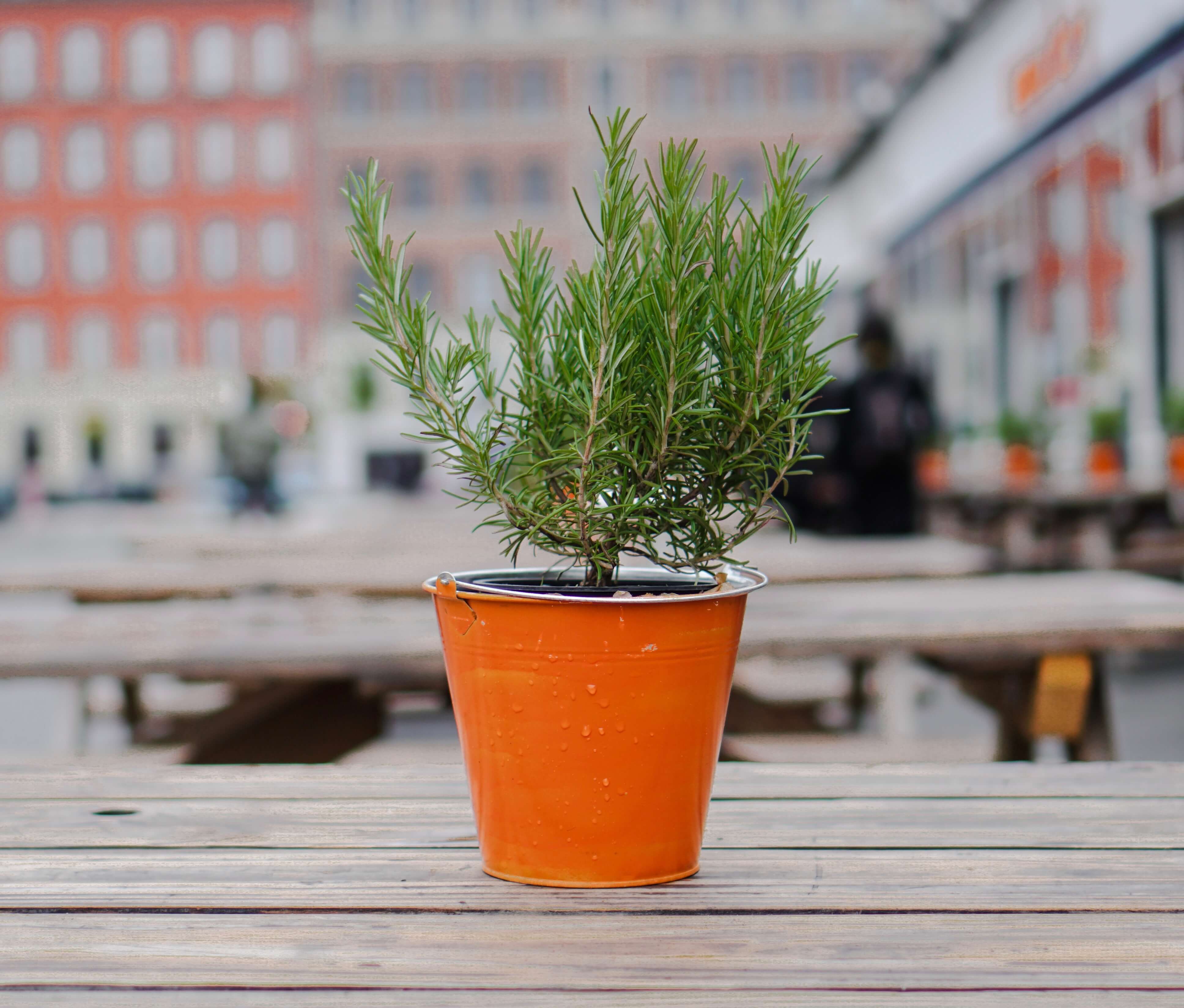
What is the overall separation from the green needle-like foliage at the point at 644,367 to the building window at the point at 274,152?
3589cm

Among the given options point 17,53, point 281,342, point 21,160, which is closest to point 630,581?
point 281,342

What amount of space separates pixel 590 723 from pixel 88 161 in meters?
38.3

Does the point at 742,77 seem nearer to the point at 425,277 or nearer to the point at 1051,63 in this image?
the point at 425,277

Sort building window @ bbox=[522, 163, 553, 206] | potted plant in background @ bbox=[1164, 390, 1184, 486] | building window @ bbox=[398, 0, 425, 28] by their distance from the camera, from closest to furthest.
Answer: potted plant in background @ bbox=[1164, 390, 1184, 486] → building window @ bbox=[398, 0, 425, 28] → building window @ bbox=[522, 163, 553, 206]

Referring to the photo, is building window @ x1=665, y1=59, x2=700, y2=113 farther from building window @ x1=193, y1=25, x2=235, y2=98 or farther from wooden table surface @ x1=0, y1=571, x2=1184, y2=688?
wooden table surface @ x1=0, y1=571, x2=1184, y2=688

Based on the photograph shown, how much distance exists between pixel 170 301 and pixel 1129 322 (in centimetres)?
3191

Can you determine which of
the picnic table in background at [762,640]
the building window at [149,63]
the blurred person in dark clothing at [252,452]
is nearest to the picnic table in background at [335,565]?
the picnic table in background at [762,640]

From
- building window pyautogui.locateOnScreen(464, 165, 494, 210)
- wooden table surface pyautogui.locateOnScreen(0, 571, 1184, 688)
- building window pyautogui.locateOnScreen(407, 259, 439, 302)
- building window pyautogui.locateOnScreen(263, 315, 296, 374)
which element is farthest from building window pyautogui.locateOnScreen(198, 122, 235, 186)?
wooden table surface pyautogui.locateOnScreen(0, 571, 1184, 688)

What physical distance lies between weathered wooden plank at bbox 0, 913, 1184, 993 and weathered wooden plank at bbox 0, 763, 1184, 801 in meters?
0.31

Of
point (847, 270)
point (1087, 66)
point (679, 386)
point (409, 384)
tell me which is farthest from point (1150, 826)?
point (847, 270)

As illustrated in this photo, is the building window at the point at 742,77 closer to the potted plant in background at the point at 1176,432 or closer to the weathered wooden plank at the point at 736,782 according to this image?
the potted plant in background at the point at 1176,432

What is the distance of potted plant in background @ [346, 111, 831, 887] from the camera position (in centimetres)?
83

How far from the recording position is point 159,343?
35.4 meters

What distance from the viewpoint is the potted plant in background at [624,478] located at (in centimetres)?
83
